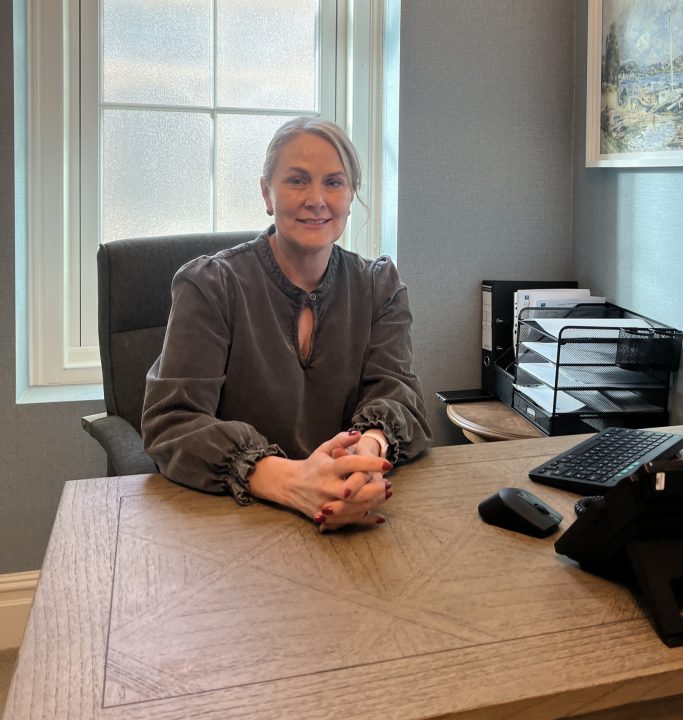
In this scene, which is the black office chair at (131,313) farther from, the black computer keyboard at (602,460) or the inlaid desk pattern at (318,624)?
the black computer keyboard at (602,460)

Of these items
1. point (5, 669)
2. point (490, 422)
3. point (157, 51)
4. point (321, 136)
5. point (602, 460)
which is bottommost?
point (5, 669)

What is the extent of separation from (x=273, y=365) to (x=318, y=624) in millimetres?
752

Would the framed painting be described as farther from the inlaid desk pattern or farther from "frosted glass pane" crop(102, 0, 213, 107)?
the inlaid desk pattern

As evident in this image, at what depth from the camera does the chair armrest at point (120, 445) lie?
1.55 meters

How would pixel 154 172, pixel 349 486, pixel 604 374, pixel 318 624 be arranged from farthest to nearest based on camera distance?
pixel 154 172, pixel 604 374, pixel 349 486, pixel 318 624

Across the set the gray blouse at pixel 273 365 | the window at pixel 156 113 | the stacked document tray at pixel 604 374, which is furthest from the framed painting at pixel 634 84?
the gray blouse at pixel 273 365

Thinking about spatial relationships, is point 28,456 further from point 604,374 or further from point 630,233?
point 630,233

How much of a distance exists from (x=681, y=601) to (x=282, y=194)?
1020 millimetres

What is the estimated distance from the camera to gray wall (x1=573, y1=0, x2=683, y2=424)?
78.0 inches

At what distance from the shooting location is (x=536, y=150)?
8.01ft

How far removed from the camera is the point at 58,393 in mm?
2285

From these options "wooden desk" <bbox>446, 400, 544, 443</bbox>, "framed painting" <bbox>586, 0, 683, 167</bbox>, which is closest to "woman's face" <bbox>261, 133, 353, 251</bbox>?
"wooden desk" <bbox>446, 400, 544, 443</bbox>

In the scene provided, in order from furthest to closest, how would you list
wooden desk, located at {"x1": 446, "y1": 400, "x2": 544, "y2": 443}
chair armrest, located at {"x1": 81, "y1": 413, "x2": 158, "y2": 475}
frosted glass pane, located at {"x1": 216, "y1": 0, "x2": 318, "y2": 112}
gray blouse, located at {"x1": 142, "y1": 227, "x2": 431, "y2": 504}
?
frosted glass pane, located at {"x1": 216, "y1": 0, "x2": 318, "y2": 112} → wooden desk, located at {"x1": 446, "y1": 400, "x2": 544, "y2": 443} → chair armrest, located at {"x1": 81, "y1": 413, "x2": 158, "y2": 475} → gray blouse, located at {"x1": 142, "y1": 227, "x2": 431, "y2": 504}

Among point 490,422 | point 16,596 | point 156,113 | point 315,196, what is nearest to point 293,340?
point 315,196
